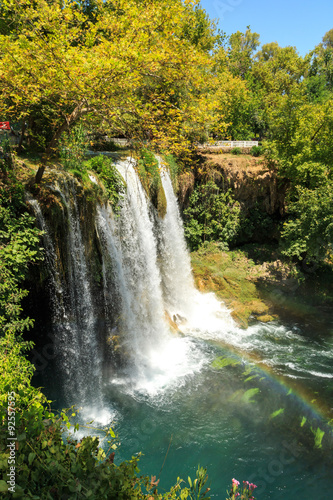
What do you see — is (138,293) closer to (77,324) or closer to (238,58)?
(77,324)

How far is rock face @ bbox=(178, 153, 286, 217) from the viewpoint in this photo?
18.2 m

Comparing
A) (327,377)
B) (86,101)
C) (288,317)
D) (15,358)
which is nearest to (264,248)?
(288,317)

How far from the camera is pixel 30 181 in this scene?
8.12 meters

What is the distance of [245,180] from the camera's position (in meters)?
18.4

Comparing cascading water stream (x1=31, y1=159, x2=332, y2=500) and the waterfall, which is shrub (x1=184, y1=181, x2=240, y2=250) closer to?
cascading water stream (x1=31, y1=159, x2=332, y2=500)

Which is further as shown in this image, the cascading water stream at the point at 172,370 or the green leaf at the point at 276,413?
→ the green leaf at the point at 276,413

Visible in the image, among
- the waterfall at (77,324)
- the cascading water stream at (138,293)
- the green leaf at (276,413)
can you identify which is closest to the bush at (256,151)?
the cascading water stream at (138,293)

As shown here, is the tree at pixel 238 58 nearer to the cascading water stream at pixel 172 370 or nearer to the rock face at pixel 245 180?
the rock face at pixel 245 180

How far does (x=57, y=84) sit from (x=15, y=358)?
580 centimetres

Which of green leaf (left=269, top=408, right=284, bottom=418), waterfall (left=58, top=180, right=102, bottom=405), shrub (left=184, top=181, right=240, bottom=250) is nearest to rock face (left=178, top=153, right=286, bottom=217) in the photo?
shrub (left=184, top=181, right=240, bottom=250)

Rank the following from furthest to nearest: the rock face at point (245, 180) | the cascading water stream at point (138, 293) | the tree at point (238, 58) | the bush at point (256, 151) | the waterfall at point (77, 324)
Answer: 1. the tree at point (238, 58)
2. the bush at point (256, 151)
3. the rock face at point (245, 180)
4. the cascading water stream at point (138, 293)
5. the waterfall at point (77, 324)

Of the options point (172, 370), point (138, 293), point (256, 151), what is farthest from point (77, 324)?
point (256, 151)

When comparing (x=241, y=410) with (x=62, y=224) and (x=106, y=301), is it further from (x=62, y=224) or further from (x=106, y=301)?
(x=62, y=224)

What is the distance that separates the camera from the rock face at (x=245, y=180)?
18188 millimetres
